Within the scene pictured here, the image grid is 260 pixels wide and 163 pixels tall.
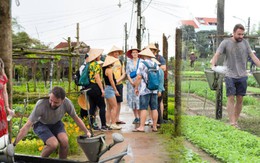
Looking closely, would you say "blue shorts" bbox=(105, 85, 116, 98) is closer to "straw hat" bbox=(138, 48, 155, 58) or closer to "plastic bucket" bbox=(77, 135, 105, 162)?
"straw hat" bbox=(138, 48, 155, 58)

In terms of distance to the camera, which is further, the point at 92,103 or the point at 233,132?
the point at 92,103

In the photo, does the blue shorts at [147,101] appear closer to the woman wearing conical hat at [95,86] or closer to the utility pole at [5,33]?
the woman wearing conical hat at [95,86]

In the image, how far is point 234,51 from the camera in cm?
433

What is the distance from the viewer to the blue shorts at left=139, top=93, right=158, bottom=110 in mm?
5566

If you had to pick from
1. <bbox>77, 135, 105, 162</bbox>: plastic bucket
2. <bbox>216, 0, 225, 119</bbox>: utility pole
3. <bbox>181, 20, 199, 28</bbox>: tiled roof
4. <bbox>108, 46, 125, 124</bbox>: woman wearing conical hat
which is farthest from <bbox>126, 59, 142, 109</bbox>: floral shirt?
<bbox>181, 20, 199, 28</bbox>: tiled roof

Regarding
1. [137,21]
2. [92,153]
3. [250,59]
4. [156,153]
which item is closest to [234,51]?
[250,59]

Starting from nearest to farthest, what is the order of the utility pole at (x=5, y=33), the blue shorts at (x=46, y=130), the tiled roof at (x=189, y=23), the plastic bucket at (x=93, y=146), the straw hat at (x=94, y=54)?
the tiled roof at (x=189, y=23), the plastic bucket at (x=93, y=146), the blue shorts at (x=46, y=130), the utility pole at (x=5, y=33), the straw hat at (x=94, y=54)

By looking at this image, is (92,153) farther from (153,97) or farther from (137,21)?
(137,21)

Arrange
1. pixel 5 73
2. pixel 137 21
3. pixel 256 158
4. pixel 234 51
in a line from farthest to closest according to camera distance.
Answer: pixel 137 21, pixel 234 51, pixel 5 73, pixel 256 158

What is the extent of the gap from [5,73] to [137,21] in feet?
34.6

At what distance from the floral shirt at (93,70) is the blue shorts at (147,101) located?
0.63m

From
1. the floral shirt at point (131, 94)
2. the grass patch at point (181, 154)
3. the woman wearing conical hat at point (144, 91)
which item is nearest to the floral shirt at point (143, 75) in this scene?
the woman wearing conical hat at point (144, 91)

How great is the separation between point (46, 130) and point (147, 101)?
7.17ft

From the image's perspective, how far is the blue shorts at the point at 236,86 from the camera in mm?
4652
